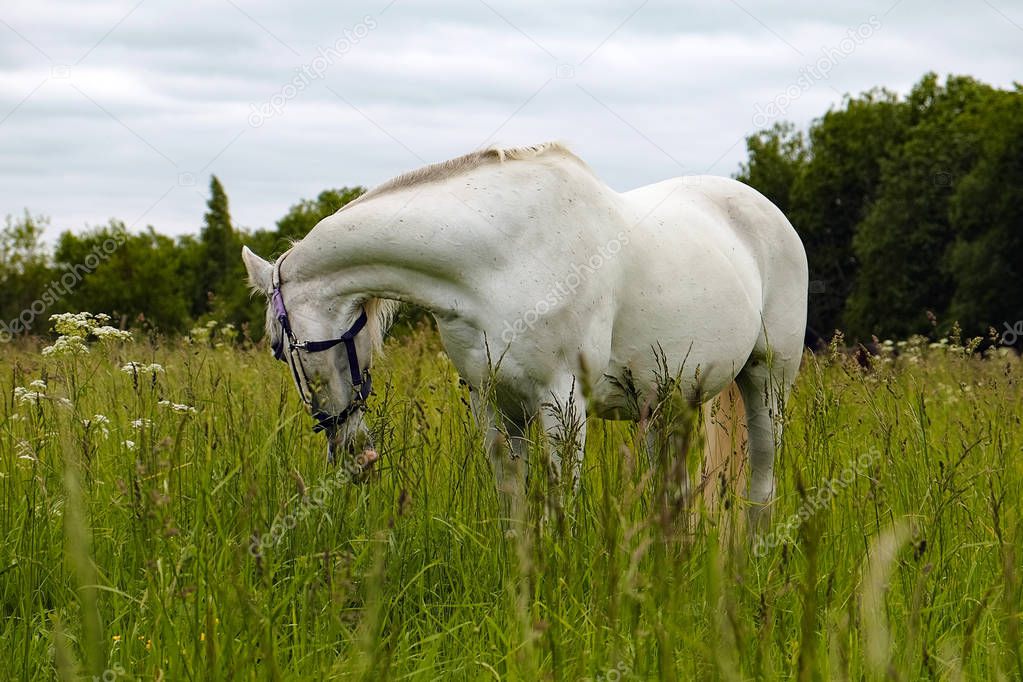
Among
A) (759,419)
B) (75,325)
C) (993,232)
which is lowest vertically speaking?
(759,419)

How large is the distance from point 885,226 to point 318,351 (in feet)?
124

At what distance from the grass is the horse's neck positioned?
0.57 metres

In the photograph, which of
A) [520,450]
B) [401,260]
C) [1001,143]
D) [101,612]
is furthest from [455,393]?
[1001,143]

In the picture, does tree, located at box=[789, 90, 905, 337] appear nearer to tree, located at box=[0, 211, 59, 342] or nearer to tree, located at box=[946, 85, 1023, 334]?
tree, located at box=[946, 85, 1023, 334]

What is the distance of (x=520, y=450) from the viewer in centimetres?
427

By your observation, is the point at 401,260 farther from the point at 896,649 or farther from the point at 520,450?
the point at 896,649

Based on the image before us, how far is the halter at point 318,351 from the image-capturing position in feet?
12.7

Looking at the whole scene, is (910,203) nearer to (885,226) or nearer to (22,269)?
(885,226)

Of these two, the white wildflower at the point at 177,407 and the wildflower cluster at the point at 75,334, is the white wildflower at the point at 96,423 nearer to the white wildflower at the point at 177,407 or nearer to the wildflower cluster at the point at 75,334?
the white wildflower at the point at 177,407

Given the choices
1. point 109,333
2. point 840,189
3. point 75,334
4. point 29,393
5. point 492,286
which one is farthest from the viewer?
point 840,189


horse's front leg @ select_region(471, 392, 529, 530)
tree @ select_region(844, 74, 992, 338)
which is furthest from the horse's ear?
tree @ select_region(844, 74, 992, 338)

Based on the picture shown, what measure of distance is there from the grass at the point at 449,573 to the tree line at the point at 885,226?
94.2 ft

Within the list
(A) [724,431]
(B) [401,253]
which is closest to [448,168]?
(B) [401,253]

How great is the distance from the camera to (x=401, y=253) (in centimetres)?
393
